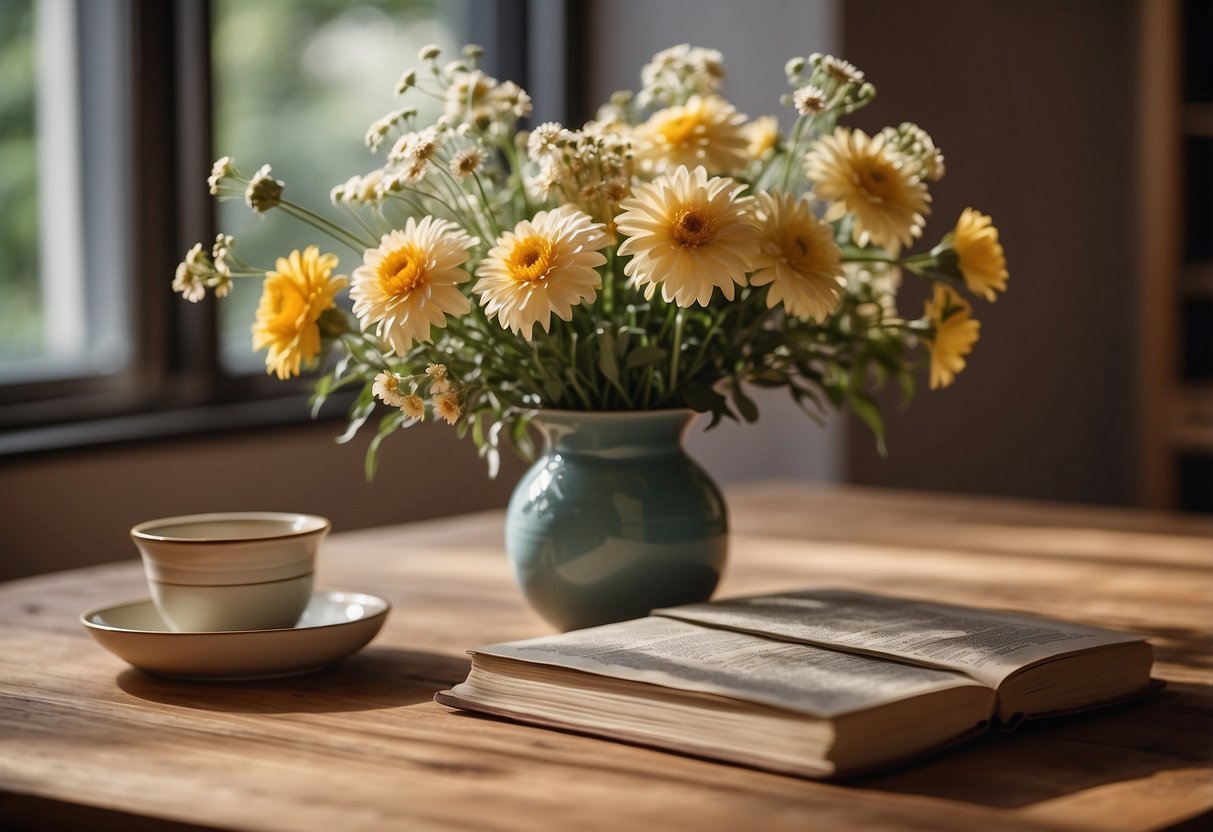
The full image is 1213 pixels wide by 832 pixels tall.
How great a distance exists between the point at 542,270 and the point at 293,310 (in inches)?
8.0

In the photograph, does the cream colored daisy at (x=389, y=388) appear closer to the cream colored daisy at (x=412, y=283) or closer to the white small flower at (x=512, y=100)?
the cream colored daisy at (x=412, y=283)

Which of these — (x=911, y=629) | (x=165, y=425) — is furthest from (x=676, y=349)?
(x=165, y=425)

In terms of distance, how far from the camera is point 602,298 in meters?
1.08

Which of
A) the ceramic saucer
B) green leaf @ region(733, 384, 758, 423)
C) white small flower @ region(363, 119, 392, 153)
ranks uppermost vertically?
white small flower @ region(363, 119, 392, 153)

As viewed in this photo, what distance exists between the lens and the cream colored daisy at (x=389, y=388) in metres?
0.96

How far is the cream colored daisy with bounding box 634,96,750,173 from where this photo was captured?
1.08 metres

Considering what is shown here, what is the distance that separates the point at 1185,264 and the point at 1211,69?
40cm

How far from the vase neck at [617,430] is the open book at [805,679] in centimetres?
13

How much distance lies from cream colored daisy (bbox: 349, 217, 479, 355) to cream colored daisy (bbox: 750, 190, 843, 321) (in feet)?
0.63

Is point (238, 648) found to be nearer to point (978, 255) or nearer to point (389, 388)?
point (389, 388)

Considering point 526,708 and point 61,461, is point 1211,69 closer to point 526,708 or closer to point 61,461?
point 61,461

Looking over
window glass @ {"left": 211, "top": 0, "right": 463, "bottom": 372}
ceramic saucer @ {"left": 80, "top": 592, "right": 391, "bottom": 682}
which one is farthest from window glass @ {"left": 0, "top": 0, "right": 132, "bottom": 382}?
ceramic saucer @ {"left": 80, "top": 592, "right": 391, "bottom": 682}

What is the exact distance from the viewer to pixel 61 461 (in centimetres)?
201

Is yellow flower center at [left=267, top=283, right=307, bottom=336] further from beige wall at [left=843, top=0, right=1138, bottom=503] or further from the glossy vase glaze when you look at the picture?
beige wall at [left=843, top=0, right=1138, bottom=503]
